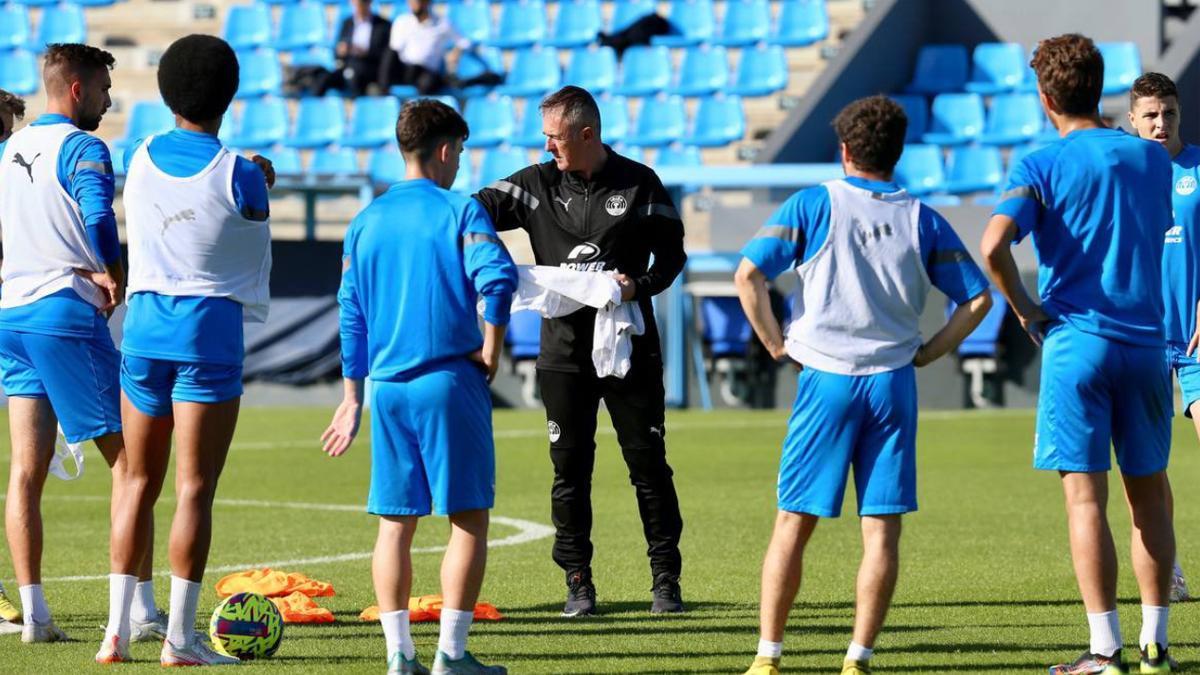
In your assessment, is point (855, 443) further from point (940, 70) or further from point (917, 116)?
point (940, 70)

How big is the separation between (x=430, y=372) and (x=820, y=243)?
1.27 metres

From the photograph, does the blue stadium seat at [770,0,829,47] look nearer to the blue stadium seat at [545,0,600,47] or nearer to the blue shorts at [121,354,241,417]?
the blue stadium seat at [545,0,600,47]

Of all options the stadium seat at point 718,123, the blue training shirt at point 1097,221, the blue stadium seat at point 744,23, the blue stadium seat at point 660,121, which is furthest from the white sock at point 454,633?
the blue stadium seat at point 744,23

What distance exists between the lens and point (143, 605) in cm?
712

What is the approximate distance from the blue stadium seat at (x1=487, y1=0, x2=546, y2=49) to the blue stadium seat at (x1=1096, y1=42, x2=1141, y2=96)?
6.94 metres

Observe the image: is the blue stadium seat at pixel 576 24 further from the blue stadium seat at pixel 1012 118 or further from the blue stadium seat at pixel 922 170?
the blue stadium seat at pixel 1012 118

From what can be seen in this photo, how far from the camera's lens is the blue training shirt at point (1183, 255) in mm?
7566

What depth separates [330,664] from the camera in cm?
661

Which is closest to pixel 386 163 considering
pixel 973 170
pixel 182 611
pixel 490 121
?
pixel 490 121

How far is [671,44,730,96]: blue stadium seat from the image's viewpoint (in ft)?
75.4

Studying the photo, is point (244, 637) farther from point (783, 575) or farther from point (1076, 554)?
point (1076, 554)

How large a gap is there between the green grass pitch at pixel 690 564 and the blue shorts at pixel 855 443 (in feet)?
2.42

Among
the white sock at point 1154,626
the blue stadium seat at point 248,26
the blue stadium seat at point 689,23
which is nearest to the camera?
the white sock at point 1154,626

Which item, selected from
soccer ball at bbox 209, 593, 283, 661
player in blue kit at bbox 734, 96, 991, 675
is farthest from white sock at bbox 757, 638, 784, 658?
soccer ball at bbox 209, 593, 283, 661
